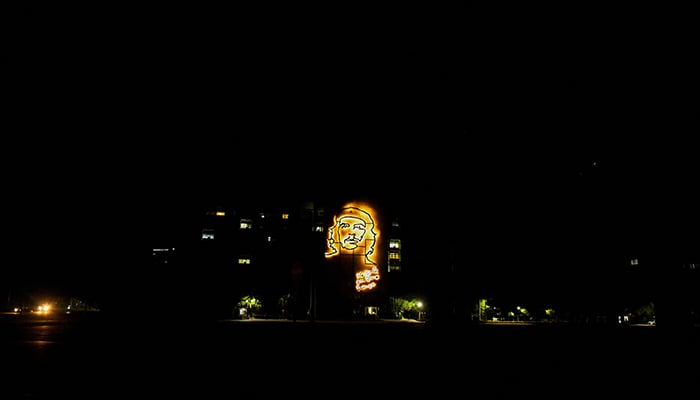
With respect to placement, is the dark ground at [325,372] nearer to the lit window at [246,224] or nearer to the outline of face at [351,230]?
the outline of face at [351,230]

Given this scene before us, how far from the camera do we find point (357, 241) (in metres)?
47.3

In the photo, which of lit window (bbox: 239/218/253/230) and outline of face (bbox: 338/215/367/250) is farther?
lit window (bbox: 239/218/253/230)

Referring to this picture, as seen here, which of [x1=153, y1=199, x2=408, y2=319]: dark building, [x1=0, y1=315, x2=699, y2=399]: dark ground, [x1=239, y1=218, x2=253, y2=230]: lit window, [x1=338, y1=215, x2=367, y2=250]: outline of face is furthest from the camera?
[x1=239, y1=218, x2=253, y2=230]: lit window

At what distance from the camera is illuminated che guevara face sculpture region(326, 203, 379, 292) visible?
47.3 metres

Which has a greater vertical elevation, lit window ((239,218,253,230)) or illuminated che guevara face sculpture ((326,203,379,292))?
lit window ((239,218,253,230))

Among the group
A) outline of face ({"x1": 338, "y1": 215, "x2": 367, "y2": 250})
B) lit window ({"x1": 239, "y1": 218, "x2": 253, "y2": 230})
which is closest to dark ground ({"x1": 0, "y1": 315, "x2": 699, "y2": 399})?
outline of face ({"x1": 338, "y1": 215, "x2": 367, "y2": 250})

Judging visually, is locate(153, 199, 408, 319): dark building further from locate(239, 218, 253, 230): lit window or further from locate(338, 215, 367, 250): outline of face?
locate(338, 215, 367, 250): outline of face

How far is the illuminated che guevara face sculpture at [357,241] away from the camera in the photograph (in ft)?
155

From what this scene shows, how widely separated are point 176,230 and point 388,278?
90.9 feet

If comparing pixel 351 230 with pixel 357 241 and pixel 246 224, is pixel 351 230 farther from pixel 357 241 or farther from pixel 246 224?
pixel 246 224

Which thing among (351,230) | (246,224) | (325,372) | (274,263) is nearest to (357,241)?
(351,230)

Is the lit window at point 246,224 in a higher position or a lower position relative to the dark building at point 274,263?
higher

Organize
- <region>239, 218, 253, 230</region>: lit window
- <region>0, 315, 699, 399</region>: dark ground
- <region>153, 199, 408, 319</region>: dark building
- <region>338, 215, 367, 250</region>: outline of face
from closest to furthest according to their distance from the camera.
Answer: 1. <region>0, 315, 699, 399</region>: dark ground
2. <region>338, 215, 367, 250</region>: outline of face
3. <region>153, 199, 408, 319</region>: dark building
4. <region>239, 218, 253, 230</region>: lit window

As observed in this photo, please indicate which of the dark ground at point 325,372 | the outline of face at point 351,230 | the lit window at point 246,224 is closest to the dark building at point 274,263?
the lit window at point 246,224
